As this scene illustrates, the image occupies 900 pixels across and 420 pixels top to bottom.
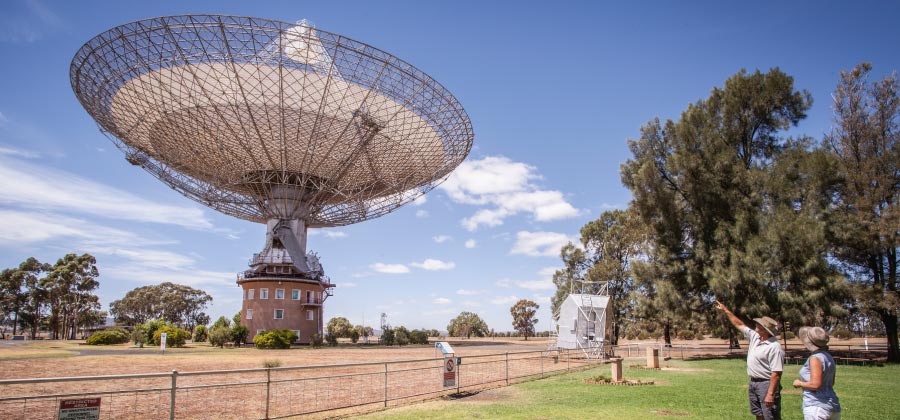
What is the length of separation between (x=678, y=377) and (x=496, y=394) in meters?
8.96

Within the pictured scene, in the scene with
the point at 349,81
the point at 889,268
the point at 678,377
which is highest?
the point at 349,81

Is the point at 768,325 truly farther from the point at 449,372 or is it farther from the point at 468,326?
the point at 468,326

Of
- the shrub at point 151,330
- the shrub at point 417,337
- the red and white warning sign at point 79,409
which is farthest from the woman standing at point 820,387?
the shrub at point 417,337

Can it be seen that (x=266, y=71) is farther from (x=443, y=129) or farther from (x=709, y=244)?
(x=709, y=244)

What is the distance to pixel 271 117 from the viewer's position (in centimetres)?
3734

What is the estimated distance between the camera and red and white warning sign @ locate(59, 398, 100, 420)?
6648 mm

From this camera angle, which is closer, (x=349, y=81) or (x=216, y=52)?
(x=216, y=52)

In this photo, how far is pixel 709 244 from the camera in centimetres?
3216

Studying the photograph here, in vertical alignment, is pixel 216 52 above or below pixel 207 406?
above

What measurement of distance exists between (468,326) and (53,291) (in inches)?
2744

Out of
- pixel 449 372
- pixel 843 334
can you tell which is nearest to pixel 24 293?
pixel 449 372

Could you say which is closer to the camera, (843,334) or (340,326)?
(843,334)

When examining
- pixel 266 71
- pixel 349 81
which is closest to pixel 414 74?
pixel 349 81

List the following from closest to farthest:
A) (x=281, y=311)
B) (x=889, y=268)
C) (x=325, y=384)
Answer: (x=325, y=384)
(x=889, y=268)
(x=281, y=311)
